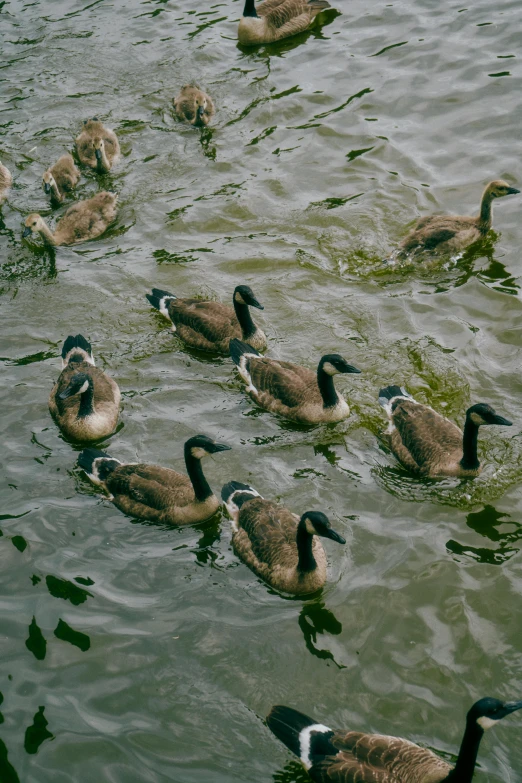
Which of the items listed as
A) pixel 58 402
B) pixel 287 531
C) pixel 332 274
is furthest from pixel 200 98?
pixel 287 531

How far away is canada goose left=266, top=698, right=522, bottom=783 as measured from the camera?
19.9 ft

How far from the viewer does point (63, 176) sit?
14.7 metres

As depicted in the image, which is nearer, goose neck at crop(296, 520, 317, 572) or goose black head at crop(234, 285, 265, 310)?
goose neck at crop(296, 520, 317, 572)

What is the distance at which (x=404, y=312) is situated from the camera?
11.8 meters

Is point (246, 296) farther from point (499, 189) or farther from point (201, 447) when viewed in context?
point (499, 189)

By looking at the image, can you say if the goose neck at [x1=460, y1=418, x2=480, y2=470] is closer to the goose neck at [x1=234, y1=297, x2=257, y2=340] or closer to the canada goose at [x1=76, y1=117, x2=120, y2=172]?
the goose neck at [x1=234, y1=297, x2=257, y2=340]

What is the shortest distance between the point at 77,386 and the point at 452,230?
5.92m

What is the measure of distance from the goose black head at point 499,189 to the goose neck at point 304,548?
691 centimetres

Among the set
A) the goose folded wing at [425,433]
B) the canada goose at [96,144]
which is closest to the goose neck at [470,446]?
the goose folded wing at [425,433]

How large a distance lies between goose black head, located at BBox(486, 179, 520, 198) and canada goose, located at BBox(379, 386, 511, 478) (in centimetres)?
426

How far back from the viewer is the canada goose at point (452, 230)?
12.3 meters

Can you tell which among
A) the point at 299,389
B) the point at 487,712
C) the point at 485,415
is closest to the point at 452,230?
the point at 299,389

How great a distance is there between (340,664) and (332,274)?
655cm

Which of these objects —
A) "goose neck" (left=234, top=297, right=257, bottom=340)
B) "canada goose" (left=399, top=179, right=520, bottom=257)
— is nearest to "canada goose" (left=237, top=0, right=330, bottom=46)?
"canada goose" (left=399, top=179, right=520, bottom=257)
